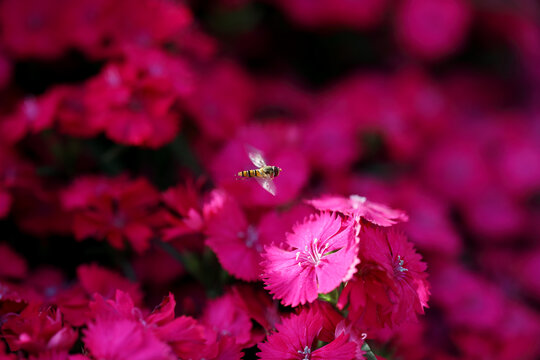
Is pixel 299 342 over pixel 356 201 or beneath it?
beneath

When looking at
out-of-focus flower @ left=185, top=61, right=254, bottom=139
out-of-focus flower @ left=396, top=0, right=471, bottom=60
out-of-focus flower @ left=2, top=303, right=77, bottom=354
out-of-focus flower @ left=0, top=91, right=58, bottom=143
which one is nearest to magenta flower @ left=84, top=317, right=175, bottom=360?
out-of-focus flower @ left=2, top=303, right=77, bottom=354

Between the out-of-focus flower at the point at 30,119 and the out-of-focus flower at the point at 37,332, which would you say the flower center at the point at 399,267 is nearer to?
the out-of-focus flower at the point at 37,332

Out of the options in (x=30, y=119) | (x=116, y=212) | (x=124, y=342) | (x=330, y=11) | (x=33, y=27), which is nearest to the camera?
(x=124, y=342)

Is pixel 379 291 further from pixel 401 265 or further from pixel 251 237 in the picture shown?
pixel 251 237

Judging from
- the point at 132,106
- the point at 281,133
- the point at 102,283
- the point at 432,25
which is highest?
the point at 432,25

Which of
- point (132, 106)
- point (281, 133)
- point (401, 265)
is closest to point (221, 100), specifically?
point (281, 133)

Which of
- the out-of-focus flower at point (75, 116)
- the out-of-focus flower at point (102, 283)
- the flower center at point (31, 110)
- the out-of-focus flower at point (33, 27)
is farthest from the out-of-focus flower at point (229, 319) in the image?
the out-of-focus flower at point (33, 27)

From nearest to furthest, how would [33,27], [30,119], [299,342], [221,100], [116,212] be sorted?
[299,342]
[116,212]
[30,119]
[33,27]
[221,100]
